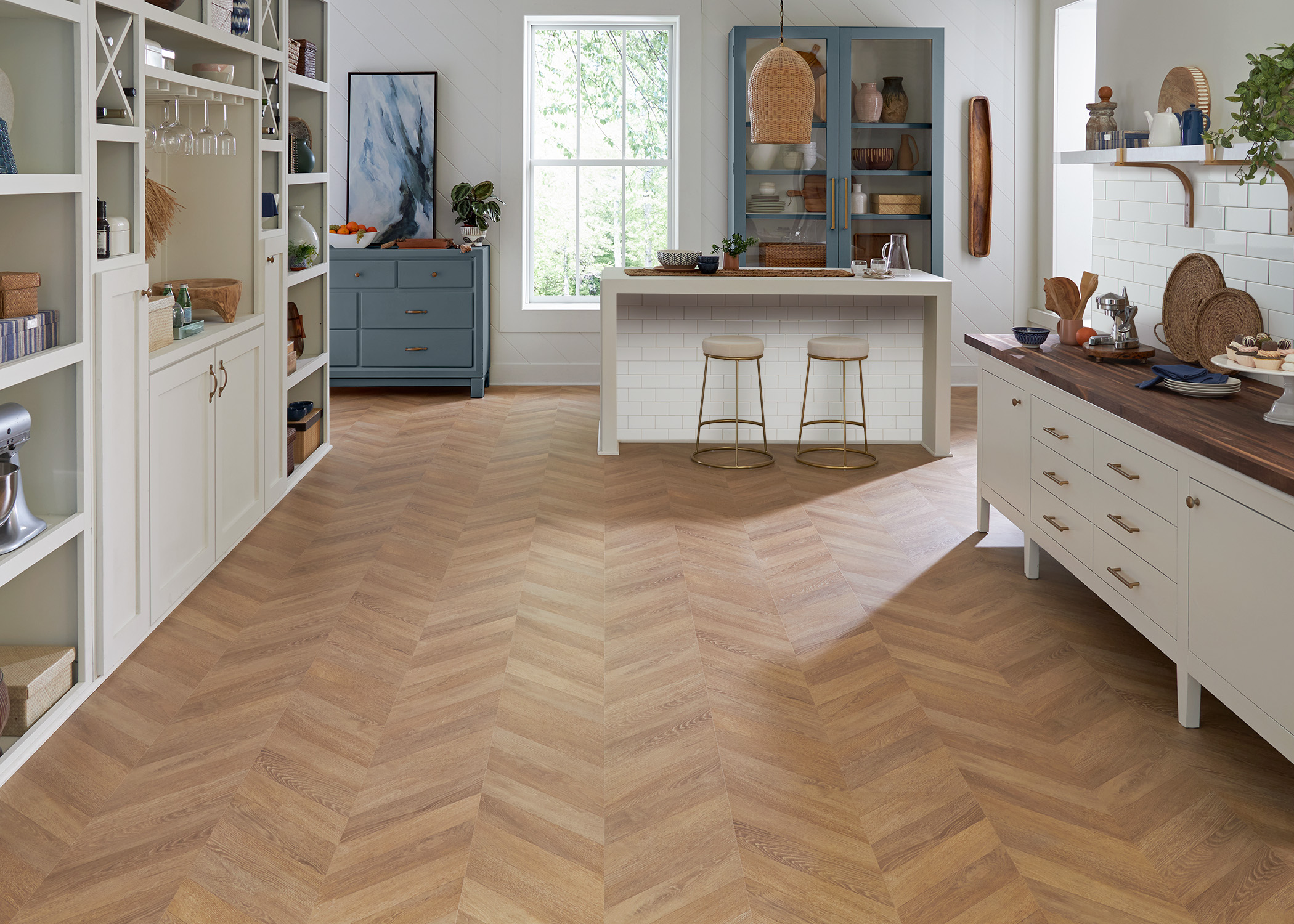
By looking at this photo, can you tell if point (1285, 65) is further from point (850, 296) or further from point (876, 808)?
point (850, 296)

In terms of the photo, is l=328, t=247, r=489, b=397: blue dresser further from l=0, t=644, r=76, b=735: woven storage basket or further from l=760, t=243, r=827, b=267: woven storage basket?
l=0, t=644, r=76, b=735: woven storage basket

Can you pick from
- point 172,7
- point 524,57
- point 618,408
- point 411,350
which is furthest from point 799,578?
point 524,57

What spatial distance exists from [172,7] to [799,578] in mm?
3118

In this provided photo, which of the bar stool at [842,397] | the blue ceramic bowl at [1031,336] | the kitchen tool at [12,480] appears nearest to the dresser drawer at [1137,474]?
the blue ceramic bowl at [1031,336]

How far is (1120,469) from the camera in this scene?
11.1ft

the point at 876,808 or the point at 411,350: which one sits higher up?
the point at 411,350

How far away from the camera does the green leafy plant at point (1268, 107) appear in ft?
10.5

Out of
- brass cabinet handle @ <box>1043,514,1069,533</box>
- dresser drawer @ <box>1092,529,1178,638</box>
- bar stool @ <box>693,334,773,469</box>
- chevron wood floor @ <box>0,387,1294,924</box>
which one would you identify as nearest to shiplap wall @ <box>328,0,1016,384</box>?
bar stool @ <box>693,334,773,469</box>

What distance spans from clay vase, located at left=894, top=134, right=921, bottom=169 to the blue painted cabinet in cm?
1

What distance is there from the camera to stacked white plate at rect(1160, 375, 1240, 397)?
3445 millimetres

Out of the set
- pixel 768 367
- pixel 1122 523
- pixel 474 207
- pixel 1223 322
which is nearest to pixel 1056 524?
pixel 1122 523

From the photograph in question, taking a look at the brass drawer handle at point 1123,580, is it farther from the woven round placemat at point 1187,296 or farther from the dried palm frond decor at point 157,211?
the dried palm frond decor at point 157,211

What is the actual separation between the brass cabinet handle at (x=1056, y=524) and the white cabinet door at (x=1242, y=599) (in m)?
0.90

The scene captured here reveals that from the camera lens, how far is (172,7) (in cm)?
418
